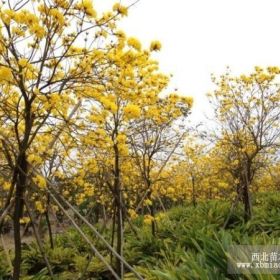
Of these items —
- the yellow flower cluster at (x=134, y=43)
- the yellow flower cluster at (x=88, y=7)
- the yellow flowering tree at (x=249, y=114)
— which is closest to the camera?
the yellow flower cluster at (x=88, y=7)

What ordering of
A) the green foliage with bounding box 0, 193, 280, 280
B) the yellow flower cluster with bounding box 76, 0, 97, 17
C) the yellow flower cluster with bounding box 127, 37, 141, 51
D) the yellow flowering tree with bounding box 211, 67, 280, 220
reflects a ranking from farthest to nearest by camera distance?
the yellow flowering tree with bounding box 211, 67, 280, 220 → the green foliage with bounding box 0, 193, 280, 280 → the yellow flower cluster with bounding box 127, 37, 141, 51 → the yellow flower cluster with bounding box 76, 0, 97, 17

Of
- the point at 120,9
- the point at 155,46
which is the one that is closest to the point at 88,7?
the point at 120,9

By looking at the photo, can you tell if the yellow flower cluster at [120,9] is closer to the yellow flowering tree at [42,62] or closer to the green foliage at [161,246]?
the yellow flowering tree at [42,62]

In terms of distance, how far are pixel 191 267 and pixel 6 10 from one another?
10.2 ft

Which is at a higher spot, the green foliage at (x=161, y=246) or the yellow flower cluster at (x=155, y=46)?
the yellow flower cluster at (x=155, y=46)

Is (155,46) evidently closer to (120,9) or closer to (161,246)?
(120,9)

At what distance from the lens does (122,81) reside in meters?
4.23

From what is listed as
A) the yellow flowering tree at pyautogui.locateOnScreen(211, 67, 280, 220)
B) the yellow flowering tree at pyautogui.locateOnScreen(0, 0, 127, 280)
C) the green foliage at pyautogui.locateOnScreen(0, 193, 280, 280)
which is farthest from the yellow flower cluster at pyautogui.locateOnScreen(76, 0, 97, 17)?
the yellow flowering tree at pyautogui.locateOnScreen(211, 67, 280, 220)

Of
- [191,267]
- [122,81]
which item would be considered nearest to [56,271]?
[191,267]

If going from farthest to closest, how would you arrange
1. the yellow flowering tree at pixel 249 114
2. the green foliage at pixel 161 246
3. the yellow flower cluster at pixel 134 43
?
the yellow flowering tree at pixel 249 114, the green foliage at pixel 161 246, the yellow flower cluster at pixel 134 43

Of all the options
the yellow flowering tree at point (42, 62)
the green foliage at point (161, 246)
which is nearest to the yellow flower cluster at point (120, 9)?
the yellow flowering tree at point (42, 62)

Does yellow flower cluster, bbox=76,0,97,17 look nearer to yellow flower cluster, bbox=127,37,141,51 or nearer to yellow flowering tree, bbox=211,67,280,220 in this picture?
yellow flower cluster, bbox=127,37,141,51

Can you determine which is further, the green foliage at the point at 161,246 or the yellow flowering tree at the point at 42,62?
the green foliage at the point at 161,246

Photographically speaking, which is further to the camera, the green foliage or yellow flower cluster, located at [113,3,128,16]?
the green foliage
